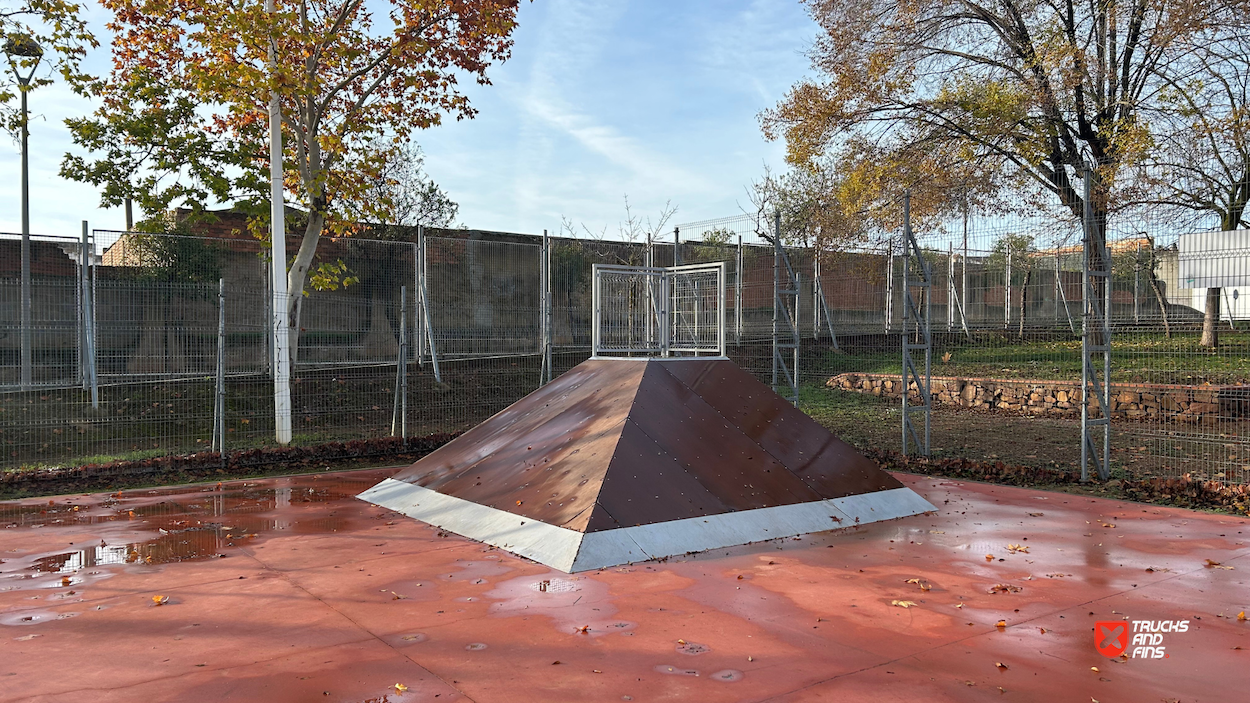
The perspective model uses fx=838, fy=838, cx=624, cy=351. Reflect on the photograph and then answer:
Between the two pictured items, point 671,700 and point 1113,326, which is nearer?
point 671,700

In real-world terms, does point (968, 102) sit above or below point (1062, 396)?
above

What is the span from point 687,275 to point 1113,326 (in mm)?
5025

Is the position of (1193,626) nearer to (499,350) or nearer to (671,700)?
(671,700)

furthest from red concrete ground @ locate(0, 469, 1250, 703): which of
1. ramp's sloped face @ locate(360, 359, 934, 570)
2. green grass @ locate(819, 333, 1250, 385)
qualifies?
green grass @ locate(819, 333, 1250, 385)

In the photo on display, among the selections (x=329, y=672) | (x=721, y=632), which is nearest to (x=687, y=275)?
(x=721, y=632)

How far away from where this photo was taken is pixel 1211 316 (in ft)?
27.1

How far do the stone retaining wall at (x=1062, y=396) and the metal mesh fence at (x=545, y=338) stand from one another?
4cm

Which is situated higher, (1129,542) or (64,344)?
(64,344)

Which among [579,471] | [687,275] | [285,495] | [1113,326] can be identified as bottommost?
[285,495]

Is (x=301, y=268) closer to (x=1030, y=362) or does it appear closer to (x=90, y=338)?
(x=90, y=338)

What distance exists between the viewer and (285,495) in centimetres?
884

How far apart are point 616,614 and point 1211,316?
7043 millimetres

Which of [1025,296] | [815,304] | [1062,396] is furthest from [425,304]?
[1062,396]

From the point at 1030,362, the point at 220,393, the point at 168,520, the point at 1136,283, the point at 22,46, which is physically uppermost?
the point at 22,46
